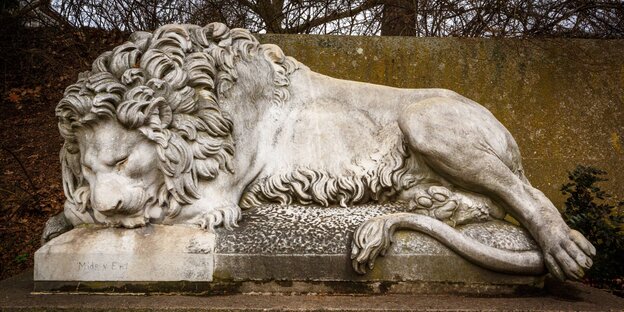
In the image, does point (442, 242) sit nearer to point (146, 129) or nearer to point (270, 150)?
point (270, 150)

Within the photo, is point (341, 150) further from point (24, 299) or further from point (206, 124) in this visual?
point (24, 299)

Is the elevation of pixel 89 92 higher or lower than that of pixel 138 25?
lower

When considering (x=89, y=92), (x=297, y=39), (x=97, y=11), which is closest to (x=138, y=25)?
(x=97, y=11)

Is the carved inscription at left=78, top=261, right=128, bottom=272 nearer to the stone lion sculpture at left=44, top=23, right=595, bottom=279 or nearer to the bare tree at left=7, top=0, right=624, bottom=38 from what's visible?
the stone lion sculpture at left=44, top=23, right=595, bottom=279

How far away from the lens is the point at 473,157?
351 centimetres

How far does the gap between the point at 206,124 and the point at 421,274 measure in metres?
1.34

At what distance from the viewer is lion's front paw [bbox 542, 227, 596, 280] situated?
3195 mm

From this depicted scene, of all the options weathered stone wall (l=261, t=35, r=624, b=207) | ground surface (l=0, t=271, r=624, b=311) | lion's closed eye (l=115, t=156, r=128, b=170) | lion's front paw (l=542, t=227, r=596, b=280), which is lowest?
ground surface (l=0, t=271, r=624, b=311)

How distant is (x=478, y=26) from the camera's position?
6188 millimetres

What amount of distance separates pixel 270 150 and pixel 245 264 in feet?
2.53

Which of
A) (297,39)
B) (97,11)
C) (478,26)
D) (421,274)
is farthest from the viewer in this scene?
(97,11)

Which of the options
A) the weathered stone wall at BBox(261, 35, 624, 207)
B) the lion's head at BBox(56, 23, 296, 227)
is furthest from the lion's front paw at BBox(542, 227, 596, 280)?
the weathered stone wall at BBox(261, 35, 624, 207)

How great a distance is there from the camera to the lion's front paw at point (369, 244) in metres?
3.21

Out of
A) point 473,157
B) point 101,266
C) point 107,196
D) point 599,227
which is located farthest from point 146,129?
point 599,227
